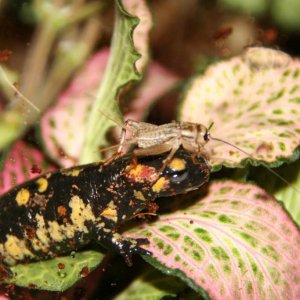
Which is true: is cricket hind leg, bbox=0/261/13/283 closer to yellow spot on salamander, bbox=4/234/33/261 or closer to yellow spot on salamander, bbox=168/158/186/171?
yellow spot on salamander, bbox=4/234/33/261

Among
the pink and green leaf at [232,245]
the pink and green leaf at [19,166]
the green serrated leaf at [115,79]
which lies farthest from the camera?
the pink and green leaf at [19,166]

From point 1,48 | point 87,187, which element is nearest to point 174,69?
point 1,48

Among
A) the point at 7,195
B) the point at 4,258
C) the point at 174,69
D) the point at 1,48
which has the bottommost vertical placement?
the point at 4,258

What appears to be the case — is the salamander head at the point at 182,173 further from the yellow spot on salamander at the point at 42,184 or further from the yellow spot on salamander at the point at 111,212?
the yellow spot on salamander at the point at 42,184

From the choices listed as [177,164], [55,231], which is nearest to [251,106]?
[177,164]

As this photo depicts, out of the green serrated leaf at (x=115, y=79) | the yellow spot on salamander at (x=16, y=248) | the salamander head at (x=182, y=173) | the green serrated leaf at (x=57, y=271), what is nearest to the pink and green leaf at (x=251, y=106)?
the salamander head at (x=182, y=173)

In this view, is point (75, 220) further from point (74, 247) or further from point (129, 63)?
point (129, 63)

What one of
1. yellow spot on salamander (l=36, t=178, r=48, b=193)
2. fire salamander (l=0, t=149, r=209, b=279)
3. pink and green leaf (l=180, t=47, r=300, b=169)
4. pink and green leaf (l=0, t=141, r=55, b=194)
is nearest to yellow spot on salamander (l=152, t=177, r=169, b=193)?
fire salamander (l=0, t=149, r=209, b=279)
